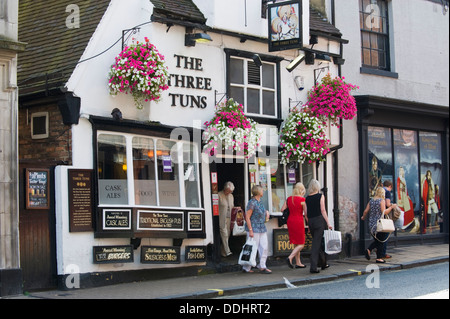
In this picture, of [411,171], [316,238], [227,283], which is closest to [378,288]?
[316,238]

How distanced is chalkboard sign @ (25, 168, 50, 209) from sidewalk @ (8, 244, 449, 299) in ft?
4.70

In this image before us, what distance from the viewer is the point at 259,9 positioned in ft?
50.9

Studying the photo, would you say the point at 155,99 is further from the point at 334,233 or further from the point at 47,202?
the point at 334,233

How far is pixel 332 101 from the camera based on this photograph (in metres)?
16.0

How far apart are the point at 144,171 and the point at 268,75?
13.7 feet

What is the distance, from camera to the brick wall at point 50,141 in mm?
12359

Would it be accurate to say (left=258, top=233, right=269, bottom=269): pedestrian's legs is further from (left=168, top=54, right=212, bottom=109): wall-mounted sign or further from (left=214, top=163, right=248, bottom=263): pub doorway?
(left=168, top=54, right=212, bottom=109): wall-mounted sign

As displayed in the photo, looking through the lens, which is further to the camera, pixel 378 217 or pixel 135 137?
pixel 378 217

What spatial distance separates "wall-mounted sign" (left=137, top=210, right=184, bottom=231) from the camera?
42.4ft

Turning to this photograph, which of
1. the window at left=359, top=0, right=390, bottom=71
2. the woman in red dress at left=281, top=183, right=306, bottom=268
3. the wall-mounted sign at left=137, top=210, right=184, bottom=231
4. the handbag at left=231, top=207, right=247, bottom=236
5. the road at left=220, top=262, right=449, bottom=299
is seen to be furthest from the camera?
the window at left=359, top=0, right=390, bottom=71

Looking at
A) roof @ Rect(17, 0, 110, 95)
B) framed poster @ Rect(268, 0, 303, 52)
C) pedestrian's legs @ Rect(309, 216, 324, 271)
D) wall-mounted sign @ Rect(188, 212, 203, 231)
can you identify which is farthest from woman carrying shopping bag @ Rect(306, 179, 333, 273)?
roof @ Rect(17, 0, 110, 95)

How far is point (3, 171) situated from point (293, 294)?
4.99 meters

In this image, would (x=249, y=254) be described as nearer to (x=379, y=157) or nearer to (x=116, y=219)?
(x=116, y=219)
